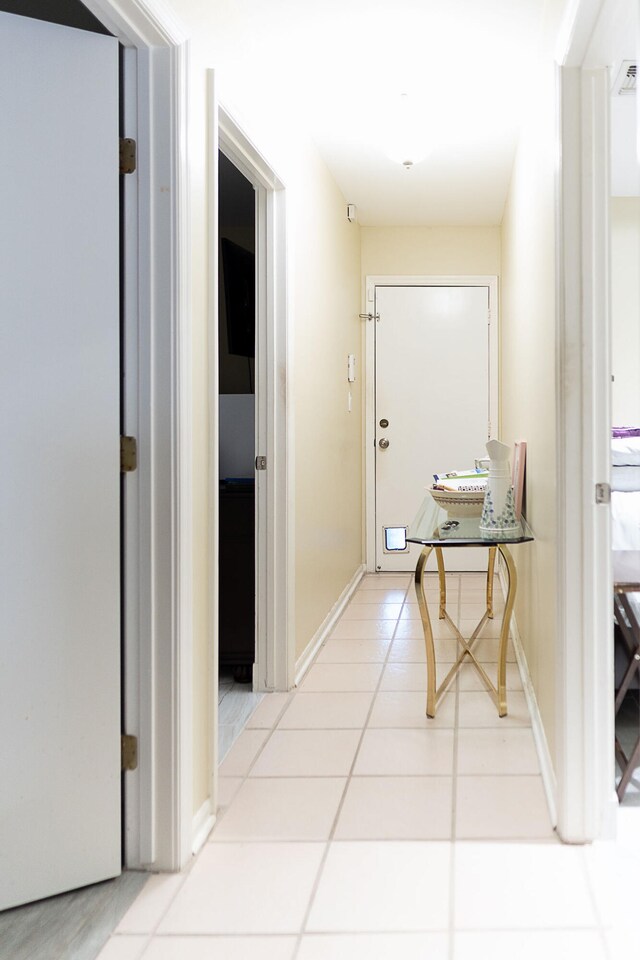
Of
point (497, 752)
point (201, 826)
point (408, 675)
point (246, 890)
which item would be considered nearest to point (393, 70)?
point (408, 675)

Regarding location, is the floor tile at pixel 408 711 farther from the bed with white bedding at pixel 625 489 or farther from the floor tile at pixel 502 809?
the bed with white bedding at pixel 625 489

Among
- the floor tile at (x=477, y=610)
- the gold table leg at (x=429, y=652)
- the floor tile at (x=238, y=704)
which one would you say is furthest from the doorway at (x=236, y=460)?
the floor tile at (x=477, y=610)

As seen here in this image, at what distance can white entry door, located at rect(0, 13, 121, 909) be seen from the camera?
1676mm

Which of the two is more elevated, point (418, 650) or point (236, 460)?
point (236, 460)

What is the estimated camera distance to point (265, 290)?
3.08m

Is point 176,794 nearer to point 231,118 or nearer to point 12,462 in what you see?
point 12,462

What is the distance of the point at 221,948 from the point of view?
155 centimetres

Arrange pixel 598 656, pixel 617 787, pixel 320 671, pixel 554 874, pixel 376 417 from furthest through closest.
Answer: pixel 376 417
pixel 320 671
pixel 617 787
pixel 598 656
pixel 554 874

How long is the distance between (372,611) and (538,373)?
2.22 m

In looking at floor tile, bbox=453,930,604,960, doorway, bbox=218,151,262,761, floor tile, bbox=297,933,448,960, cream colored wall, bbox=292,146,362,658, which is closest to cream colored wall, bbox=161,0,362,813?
cream colored wall, bbox=292,146,362,658

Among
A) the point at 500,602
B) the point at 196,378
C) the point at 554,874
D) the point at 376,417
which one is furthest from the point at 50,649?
the point at 376,417

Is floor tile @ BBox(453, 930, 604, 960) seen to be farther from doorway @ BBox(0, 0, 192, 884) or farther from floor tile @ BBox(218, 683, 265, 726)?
floor tile @ BBox(218, 683, 265, 726)

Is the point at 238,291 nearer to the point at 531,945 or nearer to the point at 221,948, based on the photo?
the point at 221,948

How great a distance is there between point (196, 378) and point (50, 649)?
0.77 meters
